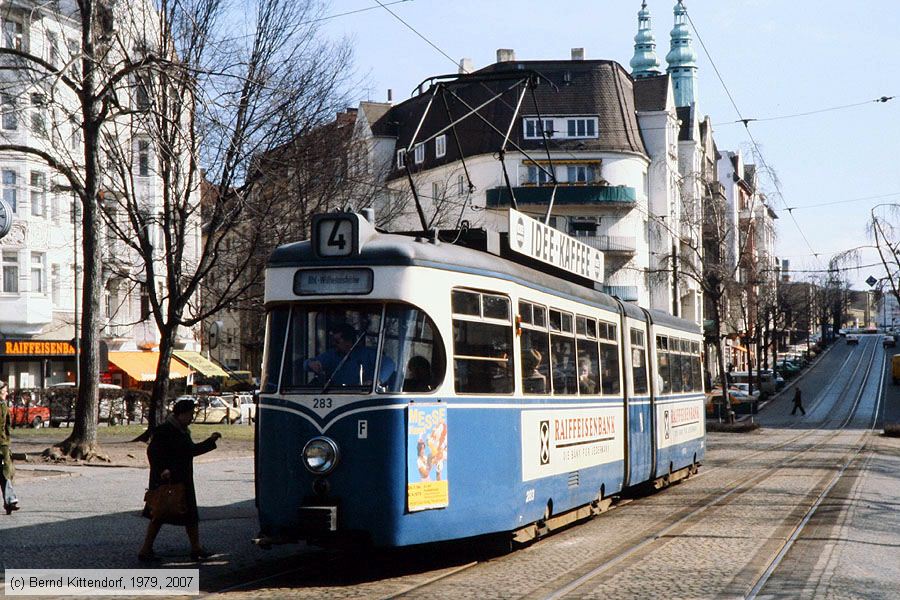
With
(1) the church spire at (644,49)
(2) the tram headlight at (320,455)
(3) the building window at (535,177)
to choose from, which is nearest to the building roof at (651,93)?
(3) the building window at (535,177)

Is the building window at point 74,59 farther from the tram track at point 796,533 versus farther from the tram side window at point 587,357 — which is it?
the tram track at point 796,533

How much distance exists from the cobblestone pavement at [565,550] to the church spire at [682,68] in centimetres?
8250

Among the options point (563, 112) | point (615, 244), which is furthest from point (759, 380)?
point (563, 112)

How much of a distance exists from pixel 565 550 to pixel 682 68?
9163 cm

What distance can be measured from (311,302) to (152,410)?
18.1m

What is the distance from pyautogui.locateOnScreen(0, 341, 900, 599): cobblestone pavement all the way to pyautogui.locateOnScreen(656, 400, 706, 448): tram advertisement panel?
2.94 feet

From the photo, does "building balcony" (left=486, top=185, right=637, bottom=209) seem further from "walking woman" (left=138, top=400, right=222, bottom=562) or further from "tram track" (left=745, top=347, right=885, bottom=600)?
"walking woman" (left=138, top=400, right=222, bottom=562)

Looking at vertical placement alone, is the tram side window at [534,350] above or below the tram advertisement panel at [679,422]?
above

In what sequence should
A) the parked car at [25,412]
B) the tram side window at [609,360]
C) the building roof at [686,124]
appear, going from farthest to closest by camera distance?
the building roof at [686,124]
the parked car at [25,412]
the tram side window at [609,360]

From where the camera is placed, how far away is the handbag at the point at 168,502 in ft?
37.1

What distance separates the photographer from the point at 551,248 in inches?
580

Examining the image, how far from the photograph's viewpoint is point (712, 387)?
70312mm

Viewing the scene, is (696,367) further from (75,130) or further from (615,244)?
(615,244)

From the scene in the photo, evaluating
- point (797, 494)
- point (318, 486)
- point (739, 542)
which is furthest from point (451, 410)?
point (797, 494)
